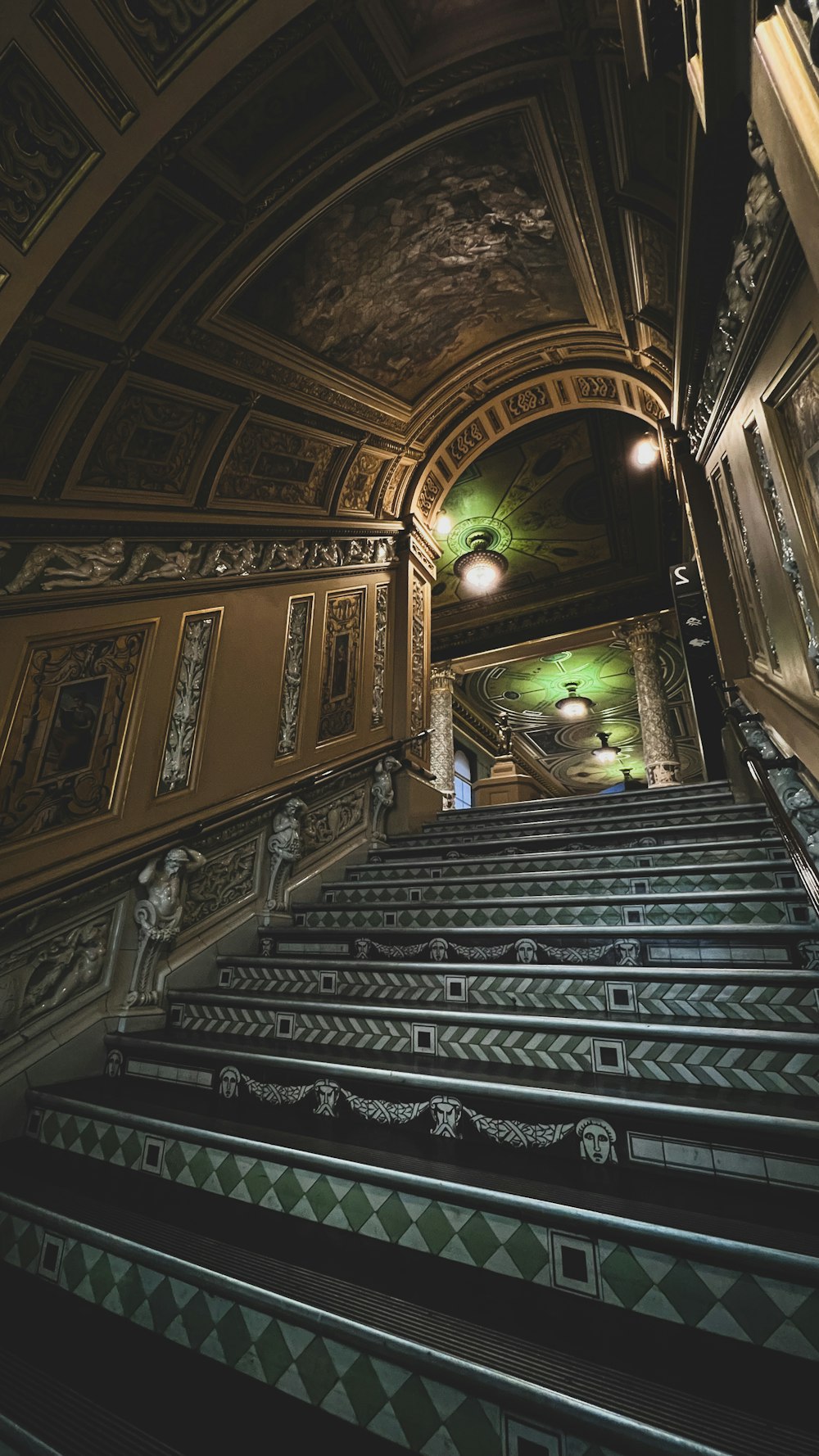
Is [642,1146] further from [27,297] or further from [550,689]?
[550,689]

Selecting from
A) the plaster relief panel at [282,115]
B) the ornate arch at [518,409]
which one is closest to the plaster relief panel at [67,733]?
the plaster relief panel at [282,115]

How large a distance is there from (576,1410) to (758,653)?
2803mm

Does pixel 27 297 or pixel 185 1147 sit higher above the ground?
pixel 27 297

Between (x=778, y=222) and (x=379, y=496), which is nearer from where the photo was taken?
(x=778, y=222)

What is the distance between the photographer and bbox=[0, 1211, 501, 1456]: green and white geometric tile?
89 centimetres

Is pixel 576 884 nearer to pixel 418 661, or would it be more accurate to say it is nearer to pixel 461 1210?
pixel 461 1210

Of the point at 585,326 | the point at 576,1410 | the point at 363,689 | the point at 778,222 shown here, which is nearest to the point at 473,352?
the point at 585,326

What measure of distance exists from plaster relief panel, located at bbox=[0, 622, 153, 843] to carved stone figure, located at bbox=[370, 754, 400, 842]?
6.70 ft

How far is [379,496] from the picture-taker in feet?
17.9

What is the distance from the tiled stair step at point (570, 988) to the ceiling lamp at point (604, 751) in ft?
42.2

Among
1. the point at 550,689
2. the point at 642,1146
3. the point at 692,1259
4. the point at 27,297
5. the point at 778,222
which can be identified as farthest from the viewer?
the point at 550,689

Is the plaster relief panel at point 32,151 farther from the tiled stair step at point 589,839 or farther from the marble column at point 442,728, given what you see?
the marble column at point 442,728

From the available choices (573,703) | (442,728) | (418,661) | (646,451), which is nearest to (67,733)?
(418,661)

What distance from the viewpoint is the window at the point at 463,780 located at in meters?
14.4
